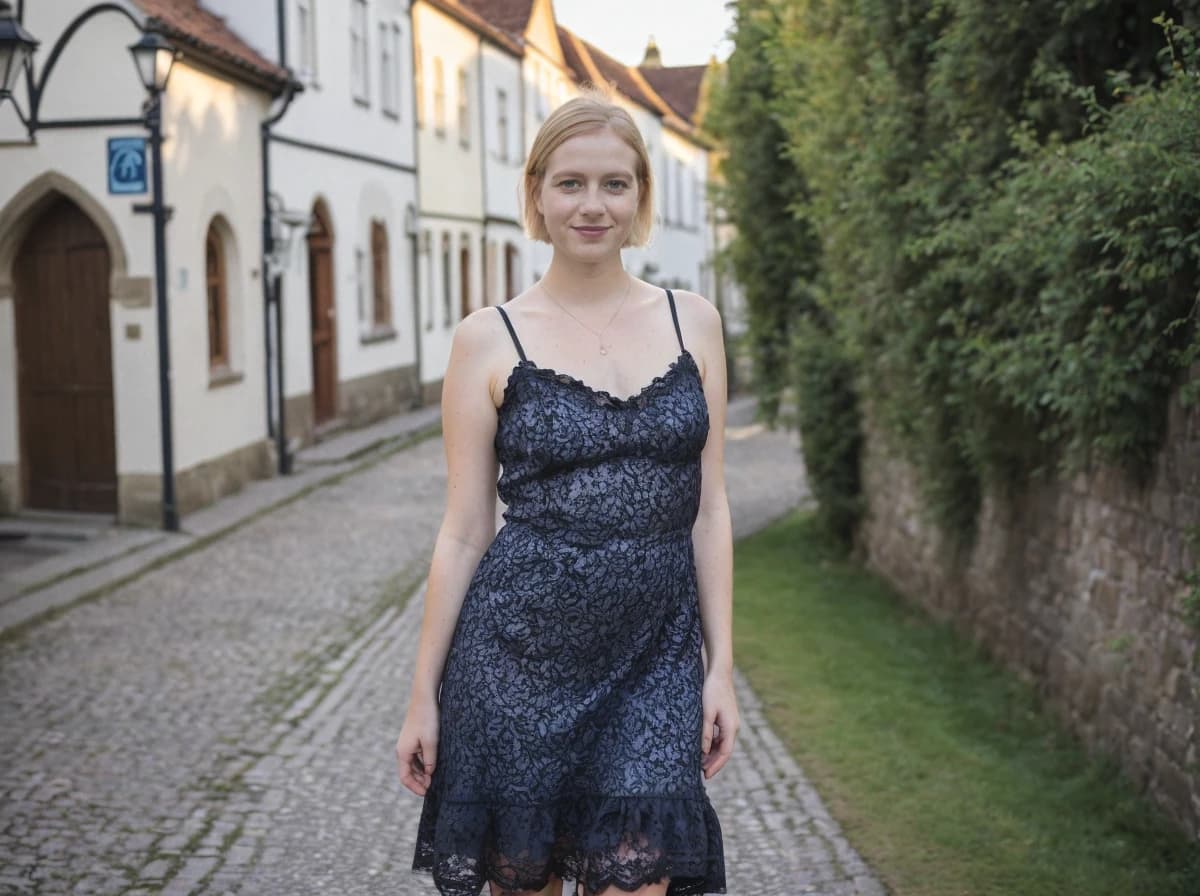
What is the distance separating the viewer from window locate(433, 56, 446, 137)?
91.9ft

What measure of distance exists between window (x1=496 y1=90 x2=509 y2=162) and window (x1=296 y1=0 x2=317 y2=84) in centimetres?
1268

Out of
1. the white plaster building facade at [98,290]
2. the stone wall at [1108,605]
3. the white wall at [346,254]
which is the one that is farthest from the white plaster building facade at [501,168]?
the stone wall at [1108,605]

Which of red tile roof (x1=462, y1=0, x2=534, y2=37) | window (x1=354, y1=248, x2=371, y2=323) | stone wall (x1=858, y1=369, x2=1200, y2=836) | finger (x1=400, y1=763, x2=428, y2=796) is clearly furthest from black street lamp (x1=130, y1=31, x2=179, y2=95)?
red tile roof (x1=462, y1=0, x2=534, y2=37)

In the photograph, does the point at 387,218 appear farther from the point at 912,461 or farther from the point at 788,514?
the point at 912,461

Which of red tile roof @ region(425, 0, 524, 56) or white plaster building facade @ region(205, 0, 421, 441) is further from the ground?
red tile roof @ region(425, 0, 524, 56)

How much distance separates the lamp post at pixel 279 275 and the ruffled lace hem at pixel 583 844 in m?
14.9

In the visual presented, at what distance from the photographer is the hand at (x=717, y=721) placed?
9.93 feet

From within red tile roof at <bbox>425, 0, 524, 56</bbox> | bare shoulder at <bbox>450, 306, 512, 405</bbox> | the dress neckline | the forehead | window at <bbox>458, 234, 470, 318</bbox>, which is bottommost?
the dress neckline

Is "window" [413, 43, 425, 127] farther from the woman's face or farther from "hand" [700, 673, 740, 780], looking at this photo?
"hand" [700, 673, 740, 780]

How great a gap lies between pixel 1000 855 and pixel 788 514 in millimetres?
11005

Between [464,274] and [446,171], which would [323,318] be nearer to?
[446,171]

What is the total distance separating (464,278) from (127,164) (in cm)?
1721

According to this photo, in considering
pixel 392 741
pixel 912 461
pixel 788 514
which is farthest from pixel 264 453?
pixel 392 741

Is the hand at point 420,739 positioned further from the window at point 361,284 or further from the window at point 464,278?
the window at point 464,278
